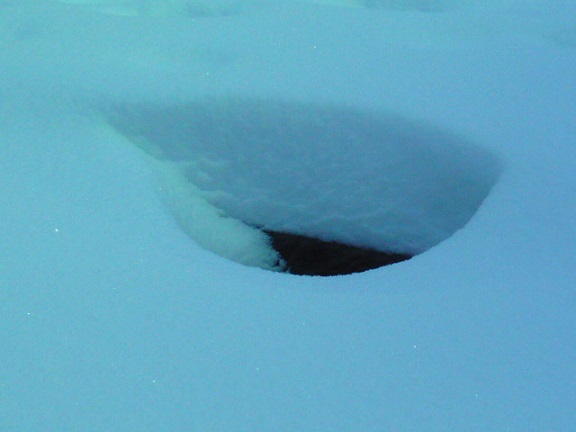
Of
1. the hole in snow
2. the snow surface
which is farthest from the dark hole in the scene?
the snow surface

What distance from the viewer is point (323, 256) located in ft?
5.26

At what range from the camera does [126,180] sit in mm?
1254

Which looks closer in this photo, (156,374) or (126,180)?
(156,374)

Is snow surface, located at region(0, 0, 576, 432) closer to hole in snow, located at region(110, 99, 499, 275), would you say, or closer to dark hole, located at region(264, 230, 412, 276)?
hole in snow, located at region(110, 99, 499, 275)

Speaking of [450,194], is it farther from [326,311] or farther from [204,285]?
[204,285]

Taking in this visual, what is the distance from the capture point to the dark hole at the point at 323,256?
157 centimetres

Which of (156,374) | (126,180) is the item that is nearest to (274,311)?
(156,374)

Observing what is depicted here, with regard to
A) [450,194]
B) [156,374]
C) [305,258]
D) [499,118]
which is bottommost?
[305,258]

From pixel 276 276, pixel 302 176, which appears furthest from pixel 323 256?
pixel 276 276

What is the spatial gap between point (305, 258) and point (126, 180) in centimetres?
56

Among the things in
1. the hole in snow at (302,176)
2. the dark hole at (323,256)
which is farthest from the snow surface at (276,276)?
the dark hole at (323,256)

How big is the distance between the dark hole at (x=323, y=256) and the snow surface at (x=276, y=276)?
132mm

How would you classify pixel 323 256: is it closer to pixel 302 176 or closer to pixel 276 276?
pixel 302 176

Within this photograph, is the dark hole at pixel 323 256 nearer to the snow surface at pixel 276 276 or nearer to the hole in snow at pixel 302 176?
the hole in snow at pixel 302 176
